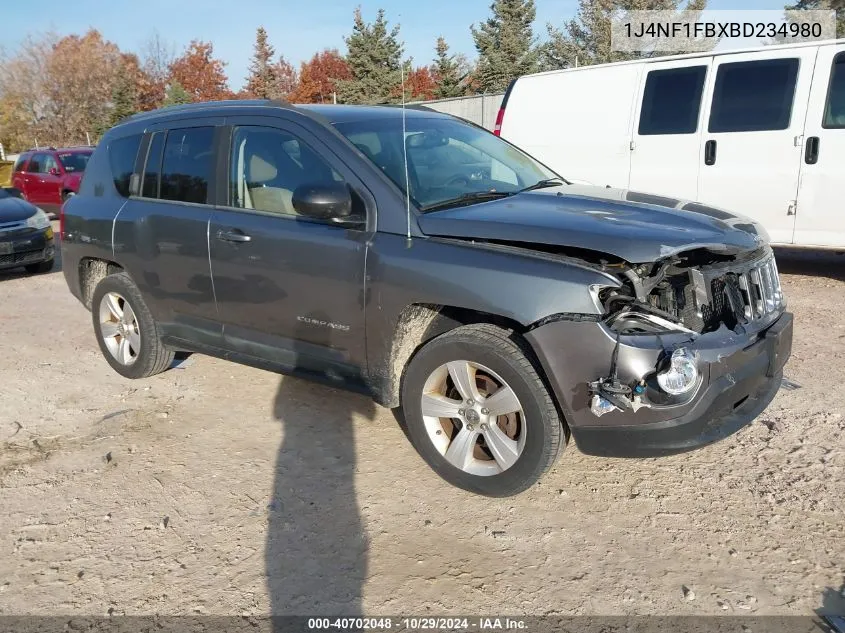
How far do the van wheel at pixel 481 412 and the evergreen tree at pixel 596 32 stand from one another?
1158 inches

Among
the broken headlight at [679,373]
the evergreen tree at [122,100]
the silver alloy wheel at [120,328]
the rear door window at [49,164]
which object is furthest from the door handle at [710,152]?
the evergreen tree at [122,100]

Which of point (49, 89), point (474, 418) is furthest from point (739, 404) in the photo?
point (49, 89)

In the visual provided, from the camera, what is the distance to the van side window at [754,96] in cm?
668

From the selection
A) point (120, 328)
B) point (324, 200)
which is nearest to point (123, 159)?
point (120, 328)

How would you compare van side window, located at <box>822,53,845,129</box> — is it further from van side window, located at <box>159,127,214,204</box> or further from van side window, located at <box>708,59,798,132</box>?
van side window, located at <box>159,127,214,204</box>

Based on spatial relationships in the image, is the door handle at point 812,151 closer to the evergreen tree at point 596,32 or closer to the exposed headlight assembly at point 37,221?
the exposed headlight assembly at point 37,221

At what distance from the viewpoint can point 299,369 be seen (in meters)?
3.96

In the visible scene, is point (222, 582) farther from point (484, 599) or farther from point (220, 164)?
point (220, 164)

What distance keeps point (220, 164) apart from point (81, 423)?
191 centimetres

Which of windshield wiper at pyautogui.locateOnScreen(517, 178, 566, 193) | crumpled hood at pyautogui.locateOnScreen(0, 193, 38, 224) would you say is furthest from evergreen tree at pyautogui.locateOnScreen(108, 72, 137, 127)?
windshield wiper at pyautogui.locateOnScreen(517, 178, 566, 193)

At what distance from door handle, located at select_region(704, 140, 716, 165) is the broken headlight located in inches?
198

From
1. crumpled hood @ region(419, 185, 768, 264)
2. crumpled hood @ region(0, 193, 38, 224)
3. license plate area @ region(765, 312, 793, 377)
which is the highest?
crumpled hood @ region(419, 185, 768, 264)

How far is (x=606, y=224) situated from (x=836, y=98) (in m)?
4.81

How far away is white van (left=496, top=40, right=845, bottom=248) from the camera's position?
6.53 meters
